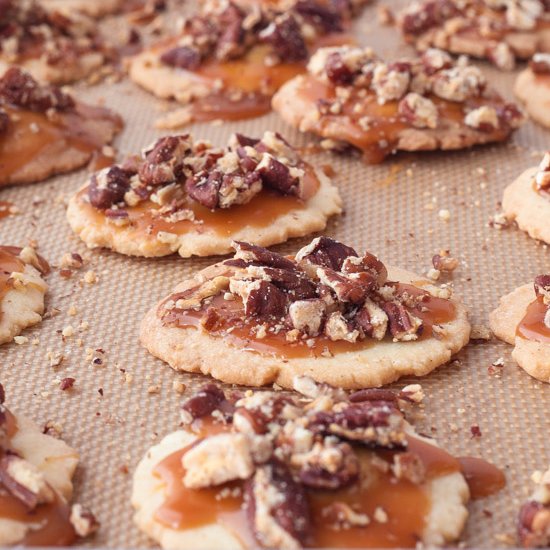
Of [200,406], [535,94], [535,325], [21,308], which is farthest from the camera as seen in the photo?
[535,94]

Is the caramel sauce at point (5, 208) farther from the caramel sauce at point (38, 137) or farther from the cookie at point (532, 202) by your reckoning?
the cookie at point (532, 202)

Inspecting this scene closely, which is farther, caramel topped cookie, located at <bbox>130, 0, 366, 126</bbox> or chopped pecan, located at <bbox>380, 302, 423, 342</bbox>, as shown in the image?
caramel topped cookie, located at <bbox>130, 0, 366, 126</bbox>

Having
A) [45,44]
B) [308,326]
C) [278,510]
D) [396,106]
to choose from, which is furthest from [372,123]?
[278,510]

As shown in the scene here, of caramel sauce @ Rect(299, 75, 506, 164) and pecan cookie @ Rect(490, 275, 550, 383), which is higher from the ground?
caramel sauce @ Rect(299, 75, 506, 164)

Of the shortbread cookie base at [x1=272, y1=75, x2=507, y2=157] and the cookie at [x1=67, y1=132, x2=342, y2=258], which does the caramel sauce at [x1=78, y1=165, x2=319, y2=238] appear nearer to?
the cookie at [x1=67, y1=132, x2=342, y2=258]

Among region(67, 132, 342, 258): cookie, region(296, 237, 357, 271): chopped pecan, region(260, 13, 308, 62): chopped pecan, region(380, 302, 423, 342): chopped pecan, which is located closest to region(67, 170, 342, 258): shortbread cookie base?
region(67, 132, 342, 258): cookie

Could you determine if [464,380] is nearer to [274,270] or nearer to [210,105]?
[274,270]

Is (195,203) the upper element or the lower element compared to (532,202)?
upper

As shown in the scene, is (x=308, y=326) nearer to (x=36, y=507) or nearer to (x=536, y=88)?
(x=36, y=507)
